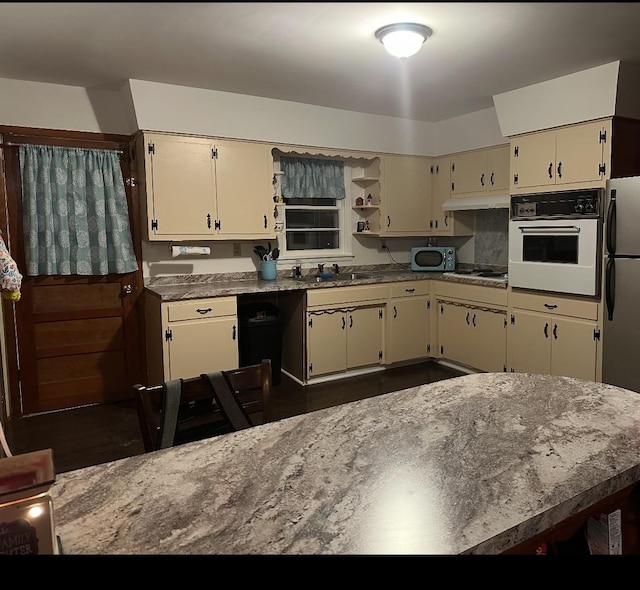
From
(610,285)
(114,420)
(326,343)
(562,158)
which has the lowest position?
(114,420)

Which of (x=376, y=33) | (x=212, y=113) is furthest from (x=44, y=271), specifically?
(x=376, y=33)

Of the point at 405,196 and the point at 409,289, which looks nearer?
the point at 409,289

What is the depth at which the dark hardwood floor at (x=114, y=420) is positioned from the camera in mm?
3125

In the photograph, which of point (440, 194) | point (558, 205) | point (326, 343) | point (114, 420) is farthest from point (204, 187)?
point (558, 205)

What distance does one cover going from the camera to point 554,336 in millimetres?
3852

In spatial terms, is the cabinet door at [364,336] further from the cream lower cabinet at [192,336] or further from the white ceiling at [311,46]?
the white ceiling at [311,46]

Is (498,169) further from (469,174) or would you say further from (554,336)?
(554,336)

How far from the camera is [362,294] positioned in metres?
4.55

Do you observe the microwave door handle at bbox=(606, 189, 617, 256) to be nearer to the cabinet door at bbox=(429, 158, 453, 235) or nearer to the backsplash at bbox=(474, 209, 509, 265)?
the backsplash at bbox=(474, 209, 509, 265)

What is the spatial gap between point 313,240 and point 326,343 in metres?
1.17

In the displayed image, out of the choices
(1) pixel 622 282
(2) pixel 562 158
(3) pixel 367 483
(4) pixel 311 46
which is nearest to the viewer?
(3) pixel 367 483

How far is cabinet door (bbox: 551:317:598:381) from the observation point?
11.8 feet

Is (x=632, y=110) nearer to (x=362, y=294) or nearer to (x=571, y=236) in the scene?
(x=571, y=236)
